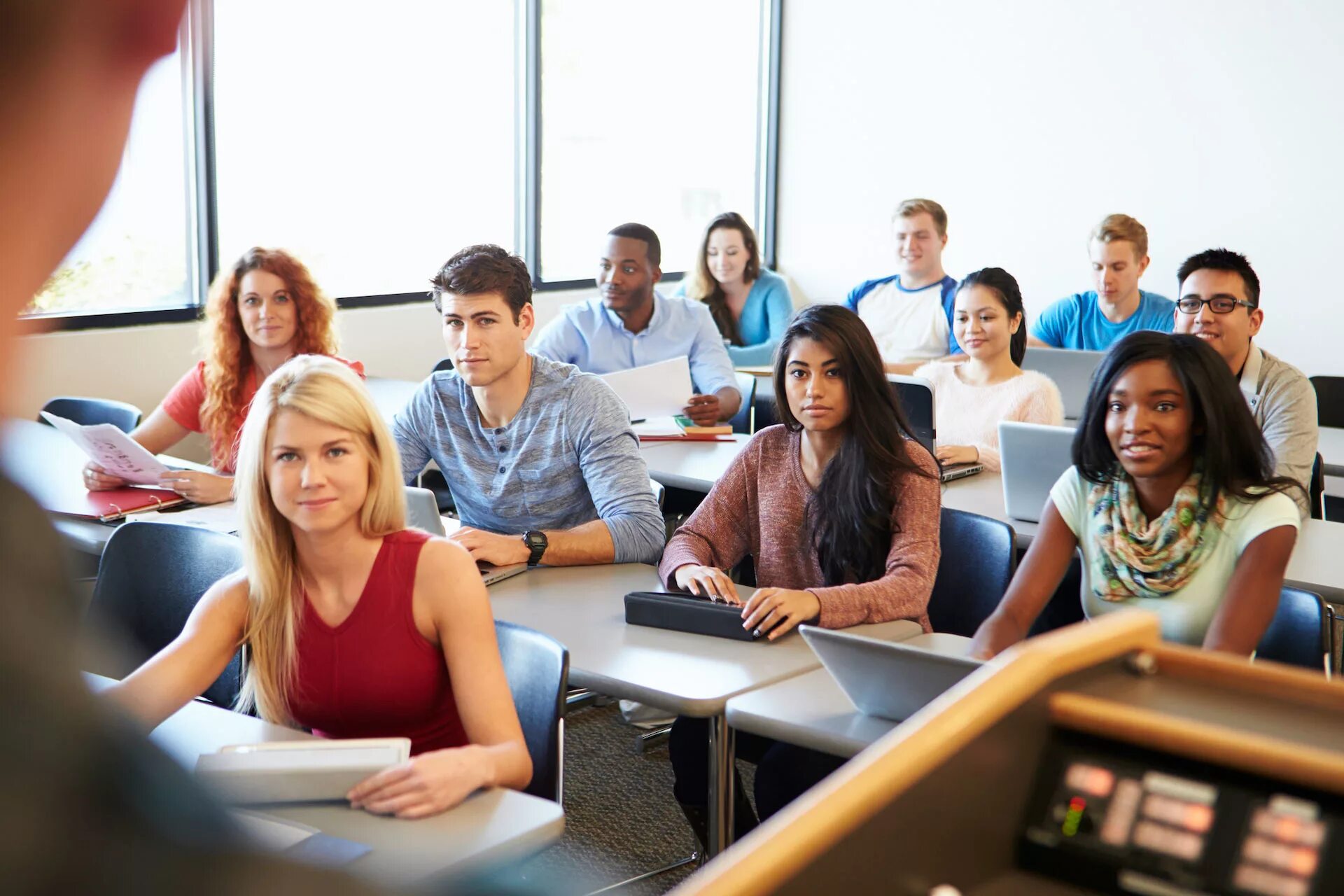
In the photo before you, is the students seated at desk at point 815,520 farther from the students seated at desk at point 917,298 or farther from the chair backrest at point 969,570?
the students seated at desk at point 917,298

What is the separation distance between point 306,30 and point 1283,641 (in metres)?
4.07

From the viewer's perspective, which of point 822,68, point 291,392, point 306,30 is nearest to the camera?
point 291,392

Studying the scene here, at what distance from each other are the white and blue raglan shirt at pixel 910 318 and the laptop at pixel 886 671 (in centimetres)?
321

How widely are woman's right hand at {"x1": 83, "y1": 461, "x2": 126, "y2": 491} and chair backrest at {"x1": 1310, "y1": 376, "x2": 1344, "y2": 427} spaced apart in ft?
12.6

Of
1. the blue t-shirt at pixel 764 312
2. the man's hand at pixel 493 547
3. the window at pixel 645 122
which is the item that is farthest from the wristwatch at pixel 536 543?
the window at pixel 645 122

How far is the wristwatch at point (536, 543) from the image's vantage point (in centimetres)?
251

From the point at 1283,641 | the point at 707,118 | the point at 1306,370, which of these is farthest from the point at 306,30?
the point at 1306,370

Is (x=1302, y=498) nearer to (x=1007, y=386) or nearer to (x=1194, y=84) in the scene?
(x=1007, y=386)

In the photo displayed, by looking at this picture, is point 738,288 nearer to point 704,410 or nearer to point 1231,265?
point 704,410

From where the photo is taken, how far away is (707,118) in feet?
22.5

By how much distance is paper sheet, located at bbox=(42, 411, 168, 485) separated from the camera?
2.77 metres

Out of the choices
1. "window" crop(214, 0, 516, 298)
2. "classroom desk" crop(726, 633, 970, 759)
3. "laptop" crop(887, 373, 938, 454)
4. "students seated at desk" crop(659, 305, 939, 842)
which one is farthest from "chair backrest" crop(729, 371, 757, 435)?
"classroom desk" crop(726, 633, 970, 759)

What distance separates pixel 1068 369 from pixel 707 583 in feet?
7.91

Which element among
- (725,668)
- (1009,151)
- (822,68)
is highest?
(822,68)
